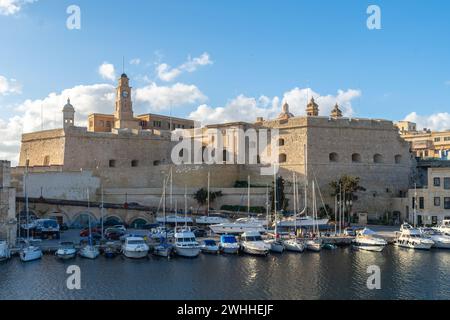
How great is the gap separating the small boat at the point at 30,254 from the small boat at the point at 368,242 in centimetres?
1507

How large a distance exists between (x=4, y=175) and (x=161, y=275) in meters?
10.5

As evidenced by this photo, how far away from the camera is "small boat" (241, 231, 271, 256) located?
23.3m

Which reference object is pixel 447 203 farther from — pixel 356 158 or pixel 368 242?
pixel 368 242

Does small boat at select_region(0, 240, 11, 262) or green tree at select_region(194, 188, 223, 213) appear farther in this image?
green tree at select_region(194, 188, 223, 213)

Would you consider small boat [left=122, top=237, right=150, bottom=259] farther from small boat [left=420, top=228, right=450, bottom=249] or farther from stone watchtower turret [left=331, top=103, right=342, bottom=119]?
stone watchtower turret [left=331, top=103, right=342, bottom=119]

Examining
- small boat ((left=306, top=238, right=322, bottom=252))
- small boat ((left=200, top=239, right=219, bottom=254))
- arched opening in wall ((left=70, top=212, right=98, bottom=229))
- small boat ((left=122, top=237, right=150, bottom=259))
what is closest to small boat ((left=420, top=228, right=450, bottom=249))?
small boat ((left=306, top=238, right=322, bottom=252))

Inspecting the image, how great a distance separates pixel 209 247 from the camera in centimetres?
2389

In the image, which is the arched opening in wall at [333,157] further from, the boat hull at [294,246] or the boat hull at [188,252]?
the boat hull at [188,252]

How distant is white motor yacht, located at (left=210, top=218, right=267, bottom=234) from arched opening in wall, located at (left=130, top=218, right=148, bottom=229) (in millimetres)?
5579

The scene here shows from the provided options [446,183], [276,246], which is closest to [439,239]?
[446,183]

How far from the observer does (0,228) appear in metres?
23.8
